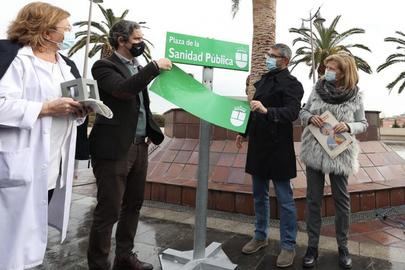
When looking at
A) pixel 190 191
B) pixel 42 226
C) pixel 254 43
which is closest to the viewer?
pixel 42 226

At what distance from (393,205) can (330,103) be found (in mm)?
2516

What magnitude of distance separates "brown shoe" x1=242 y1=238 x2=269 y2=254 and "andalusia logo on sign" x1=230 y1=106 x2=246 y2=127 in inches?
51.5

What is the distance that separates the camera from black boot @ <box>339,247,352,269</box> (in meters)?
2.69

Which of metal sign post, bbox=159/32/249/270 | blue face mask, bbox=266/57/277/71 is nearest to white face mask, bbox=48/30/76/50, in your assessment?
metal sign post, bbox=159/32/249/270

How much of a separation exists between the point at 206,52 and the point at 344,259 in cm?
209

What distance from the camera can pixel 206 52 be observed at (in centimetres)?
237

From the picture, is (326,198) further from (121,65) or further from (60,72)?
(60,72)

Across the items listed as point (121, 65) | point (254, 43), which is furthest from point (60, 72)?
point (254, 43)

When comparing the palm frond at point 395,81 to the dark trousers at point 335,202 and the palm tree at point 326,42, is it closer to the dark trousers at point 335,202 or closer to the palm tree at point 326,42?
the palm tree at point 326,42

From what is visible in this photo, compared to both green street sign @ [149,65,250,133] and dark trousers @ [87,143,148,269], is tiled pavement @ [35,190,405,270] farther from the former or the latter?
green street sign @ [149,65,250,133]

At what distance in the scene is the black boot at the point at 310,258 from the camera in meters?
2.71

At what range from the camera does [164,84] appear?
2217 mm

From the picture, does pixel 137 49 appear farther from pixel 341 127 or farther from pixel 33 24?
pixel 341 127

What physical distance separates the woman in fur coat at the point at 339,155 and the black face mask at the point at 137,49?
1535mm
